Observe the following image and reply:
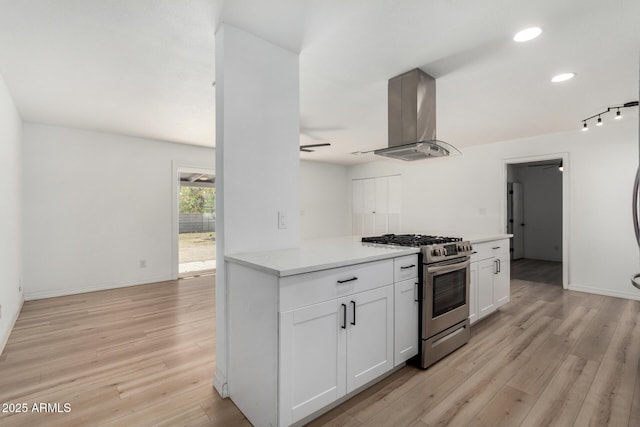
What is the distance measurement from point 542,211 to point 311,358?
25.5 ft

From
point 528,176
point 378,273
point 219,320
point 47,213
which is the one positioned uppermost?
point 528,176

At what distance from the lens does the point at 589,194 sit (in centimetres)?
424

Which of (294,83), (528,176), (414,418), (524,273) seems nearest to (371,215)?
(524,273)

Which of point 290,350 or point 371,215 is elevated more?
point 371,215

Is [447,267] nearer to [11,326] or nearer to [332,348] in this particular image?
[332,348]

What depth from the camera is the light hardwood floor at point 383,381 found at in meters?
1.73

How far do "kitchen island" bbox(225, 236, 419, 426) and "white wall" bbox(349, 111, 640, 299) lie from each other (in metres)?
2.19

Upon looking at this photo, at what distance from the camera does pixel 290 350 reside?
4.91 feet

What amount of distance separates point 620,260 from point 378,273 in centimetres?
414

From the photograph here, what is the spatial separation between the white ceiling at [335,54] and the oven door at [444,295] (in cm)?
160

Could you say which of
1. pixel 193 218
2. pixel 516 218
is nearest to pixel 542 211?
pixel 516 218

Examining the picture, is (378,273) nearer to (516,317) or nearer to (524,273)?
(516,317)

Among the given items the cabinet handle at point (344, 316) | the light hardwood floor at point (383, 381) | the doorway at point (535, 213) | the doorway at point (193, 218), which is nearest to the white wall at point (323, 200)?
the doorway at point (193, 218)

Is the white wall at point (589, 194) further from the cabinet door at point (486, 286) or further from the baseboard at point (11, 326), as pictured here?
the baseboard at point (11, 326)
